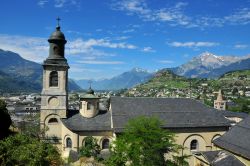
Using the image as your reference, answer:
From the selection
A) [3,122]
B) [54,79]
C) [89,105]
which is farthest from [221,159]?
[3,122]

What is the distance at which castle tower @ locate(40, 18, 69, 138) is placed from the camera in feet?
156

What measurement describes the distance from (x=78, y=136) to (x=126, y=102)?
29.2ft

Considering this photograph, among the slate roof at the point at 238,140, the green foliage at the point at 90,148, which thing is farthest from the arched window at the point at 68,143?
the slate roof at the point at 238,140

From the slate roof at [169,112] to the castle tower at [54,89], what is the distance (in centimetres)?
792

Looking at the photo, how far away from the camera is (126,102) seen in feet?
157

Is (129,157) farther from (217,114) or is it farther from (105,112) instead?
(217,114)

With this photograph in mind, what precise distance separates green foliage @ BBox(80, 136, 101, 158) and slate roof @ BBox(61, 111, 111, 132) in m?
1.76

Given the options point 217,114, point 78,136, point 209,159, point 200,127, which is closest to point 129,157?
point 209,159

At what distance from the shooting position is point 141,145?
1339 inches

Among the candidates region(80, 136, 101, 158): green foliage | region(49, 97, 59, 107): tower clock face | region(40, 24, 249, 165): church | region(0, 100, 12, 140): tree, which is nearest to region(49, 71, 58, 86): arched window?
region(40, 24, 249, 165): church

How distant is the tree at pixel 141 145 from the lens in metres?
31.6

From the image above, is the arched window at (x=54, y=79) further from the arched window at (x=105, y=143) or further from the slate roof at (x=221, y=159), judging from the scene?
the slate roof at (x=221, y=159)

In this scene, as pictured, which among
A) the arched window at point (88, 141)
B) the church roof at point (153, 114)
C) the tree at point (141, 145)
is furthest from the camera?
the church roof at point (153, 114)

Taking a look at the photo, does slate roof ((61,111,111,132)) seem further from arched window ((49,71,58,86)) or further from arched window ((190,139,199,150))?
arched window ((190,139,199,150))
